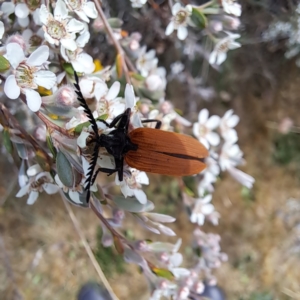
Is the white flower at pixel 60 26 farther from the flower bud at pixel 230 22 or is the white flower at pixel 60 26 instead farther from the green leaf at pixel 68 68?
the flower bud at pixel 230 22

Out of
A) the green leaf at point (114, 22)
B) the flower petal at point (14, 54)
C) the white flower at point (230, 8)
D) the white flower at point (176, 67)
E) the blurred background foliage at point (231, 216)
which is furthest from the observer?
the blurred background foliage at point (231, 216)

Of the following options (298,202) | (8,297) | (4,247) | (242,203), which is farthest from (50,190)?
(298,202)

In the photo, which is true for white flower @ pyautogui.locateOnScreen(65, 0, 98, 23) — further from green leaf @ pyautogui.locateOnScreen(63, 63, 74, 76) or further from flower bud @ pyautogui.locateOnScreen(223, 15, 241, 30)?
flower bud @ pyautogui.locateOnScreen(223, 15, 241, 30)

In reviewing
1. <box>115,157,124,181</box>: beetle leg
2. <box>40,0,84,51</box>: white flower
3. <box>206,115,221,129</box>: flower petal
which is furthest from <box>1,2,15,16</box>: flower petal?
<box>206,115,221,129</box>: flower petal

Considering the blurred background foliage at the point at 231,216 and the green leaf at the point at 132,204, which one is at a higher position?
the green leaf at the point at 132,204

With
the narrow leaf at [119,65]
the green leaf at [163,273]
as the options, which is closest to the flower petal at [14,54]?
the narrow leaf at [119,65]

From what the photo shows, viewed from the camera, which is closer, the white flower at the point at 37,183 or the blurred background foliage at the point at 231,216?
the white flower at the point at 37,183

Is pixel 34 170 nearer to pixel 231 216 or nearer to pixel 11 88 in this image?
pixel 11 88

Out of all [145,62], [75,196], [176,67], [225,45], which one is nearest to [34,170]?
[75,196]
